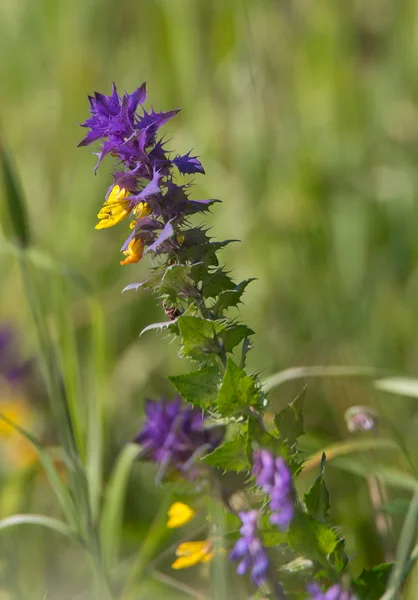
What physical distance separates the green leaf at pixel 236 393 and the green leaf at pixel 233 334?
0.07 metres

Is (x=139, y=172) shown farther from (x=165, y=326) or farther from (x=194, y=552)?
(x=194, y=552)

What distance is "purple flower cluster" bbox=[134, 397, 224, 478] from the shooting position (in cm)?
138

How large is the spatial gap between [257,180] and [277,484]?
201 centimetres

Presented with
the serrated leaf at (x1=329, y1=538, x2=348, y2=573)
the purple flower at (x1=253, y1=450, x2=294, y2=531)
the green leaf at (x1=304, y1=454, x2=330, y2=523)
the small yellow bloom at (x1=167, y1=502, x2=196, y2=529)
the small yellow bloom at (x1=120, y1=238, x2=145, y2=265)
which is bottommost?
the small yellow bloom at (x1=167, y1=502, x2=196, y2=529)

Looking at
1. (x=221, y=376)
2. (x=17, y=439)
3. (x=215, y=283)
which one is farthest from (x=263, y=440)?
(x=17, y=439)

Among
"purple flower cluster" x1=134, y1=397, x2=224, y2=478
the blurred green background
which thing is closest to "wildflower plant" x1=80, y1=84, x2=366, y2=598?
"purple flower cluster" x1=134, y1=397, x2=224, y2=478

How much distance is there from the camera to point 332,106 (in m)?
3.17

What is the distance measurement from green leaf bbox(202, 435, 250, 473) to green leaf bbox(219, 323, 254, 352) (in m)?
0.13

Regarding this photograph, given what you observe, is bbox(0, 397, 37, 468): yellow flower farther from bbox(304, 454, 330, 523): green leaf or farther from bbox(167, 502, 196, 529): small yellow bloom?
bbox(304, 454, 330, 523): green leaf

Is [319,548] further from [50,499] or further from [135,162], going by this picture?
[50,499]

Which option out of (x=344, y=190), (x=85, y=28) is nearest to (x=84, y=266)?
(x=344, y=190)

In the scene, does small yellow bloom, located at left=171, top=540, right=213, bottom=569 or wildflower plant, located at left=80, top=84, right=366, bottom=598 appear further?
small yellow bloom, located at left=171, top=540, right=213, bottom=569

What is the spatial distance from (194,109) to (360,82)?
70cm

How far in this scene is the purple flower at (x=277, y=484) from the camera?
94cm
